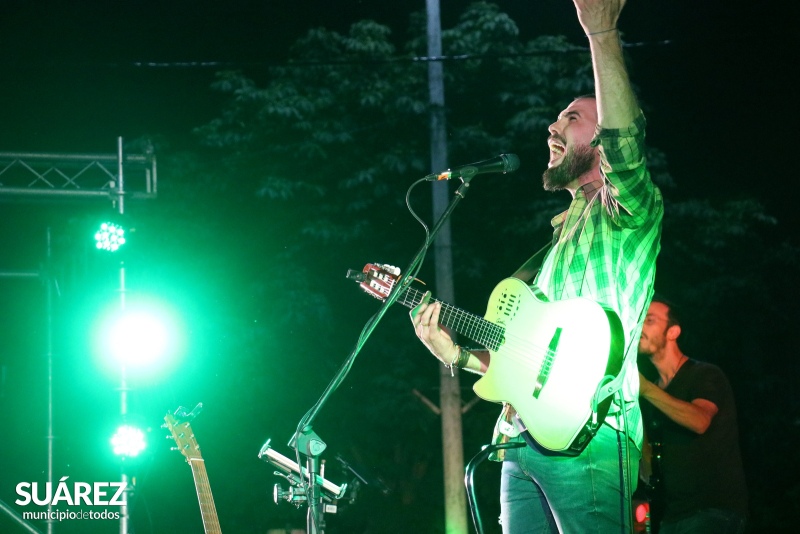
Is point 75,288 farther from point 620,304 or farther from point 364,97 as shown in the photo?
point 620,304

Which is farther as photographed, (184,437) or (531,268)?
(184,437)

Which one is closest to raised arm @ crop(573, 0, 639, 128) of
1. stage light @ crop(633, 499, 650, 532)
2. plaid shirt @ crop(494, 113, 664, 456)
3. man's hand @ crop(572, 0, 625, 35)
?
man's hand @ crop(572, 0, 625, 35)

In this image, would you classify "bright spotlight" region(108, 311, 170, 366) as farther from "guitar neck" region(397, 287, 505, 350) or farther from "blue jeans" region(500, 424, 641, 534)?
"blue jeans" region(500, 424, 641, 534)

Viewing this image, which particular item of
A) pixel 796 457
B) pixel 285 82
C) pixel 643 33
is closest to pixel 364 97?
pixel 285 82

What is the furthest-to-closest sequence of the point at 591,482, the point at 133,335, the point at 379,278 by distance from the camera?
the point at 133,335, the point at 379,278, the point at 591,482

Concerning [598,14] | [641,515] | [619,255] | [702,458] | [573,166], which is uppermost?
Result: [598,14]

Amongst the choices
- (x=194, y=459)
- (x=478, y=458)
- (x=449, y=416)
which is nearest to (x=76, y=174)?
(x=194, y=459)

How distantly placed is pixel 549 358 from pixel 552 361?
0.02 metres

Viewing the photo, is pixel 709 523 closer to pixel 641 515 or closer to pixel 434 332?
pixel 641 515

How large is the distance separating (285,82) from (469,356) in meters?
9.67

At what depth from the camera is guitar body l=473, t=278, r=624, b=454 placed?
2.62 metres

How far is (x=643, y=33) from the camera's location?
11.1 metres

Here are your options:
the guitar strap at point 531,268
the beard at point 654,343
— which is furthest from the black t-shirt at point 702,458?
the guitar strap at point 531,268

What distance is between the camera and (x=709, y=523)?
4.48 metres
